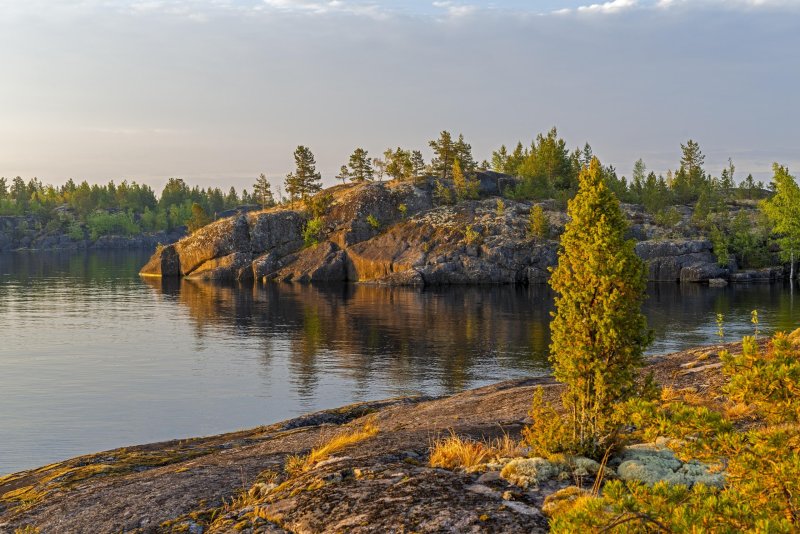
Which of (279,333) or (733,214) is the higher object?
(733,214)

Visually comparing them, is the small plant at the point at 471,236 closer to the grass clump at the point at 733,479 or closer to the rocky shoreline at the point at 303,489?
the rocky shoreline at the point at 303,489

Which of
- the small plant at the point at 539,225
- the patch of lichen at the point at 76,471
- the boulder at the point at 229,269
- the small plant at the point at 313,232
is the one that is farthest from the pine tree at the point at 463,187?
the patch of lichen at the point at 76,471

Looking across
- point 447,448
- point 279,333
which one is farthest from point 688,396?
point 279,333

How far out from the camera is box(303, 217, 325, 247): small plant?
13250 centimetres

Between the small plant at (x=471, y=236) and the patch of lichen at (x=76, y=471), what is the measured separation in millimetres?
99369

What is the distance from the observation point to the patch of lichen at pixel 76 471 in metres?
16.3

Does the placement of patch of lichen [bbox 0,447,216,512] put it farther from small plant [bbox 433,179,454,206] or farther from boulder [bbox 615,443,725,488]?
small plant [bbox 433,179,454,206]

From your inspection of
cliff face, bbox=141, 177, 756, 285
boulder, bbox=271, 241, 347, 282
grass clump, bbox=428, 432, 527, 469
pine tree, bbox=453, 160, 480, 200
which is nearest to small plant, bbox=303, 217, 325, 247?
cliff face, bbox=141, 177, 756, 285

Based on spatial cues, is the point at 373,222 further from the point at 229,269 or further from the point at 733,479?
the point at 733,479

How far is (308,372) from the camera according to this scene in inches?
1809

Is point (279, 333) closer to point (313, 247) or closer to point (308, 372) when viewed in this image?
point (308, 372)

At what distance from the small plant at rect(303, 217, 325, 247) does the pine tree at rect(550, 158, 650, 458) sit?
120 m

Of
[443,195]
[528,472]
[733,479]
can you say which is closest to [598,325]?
[528,472]

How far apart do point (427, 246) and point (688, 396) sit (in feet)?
326
